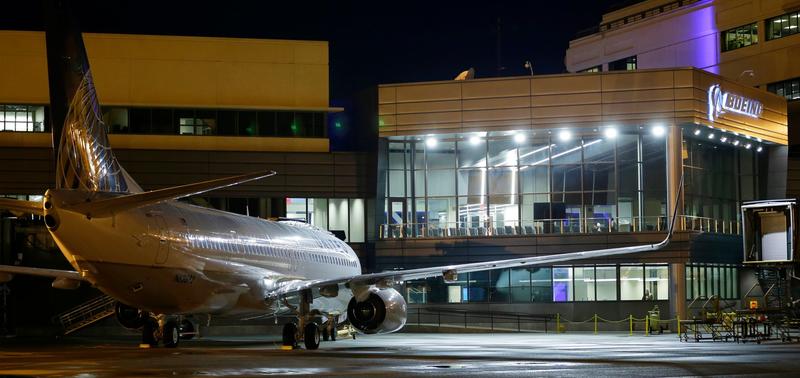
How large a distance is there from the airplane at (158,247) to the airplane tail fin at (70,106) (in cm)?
2

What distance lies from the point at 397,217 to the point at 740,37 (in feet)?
105

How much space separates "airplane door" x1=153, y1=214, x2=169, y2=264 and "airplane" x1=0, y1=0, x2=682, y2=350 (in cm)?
2

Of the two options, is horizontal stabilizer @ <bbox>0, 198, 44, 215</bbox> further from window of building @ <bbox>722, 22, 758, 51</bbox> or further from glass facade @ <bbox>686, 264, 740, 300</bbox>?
window of building @ <bbox>722, 22, 758, 51</bbox>

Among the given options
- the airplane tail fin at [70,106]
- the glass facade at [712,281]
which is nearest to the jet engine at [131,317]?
the airplane tail fin at [70,106]

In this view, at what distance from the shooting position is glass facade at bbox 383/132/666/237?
52.0 metres

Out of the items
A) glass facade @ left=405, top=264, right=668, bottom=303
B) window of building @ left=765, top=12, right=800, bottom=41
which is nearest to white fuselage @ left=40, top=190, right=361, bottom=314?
glass facade @ left=405, top=264, right=668, bottom=303

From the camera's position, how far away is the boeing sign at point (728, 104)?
51.2 metres

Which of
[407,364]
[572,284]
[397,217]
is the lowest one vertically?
[572,284]

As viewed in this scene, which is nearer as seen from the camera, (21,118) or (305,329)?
(305,329)

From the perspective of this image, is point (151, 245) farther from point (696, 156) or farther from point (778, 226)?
point (696, 156)

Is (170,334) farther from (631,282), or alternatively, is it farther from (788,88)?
(788,88)

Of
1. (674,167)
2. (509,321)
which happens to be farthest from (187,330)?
(674,167)

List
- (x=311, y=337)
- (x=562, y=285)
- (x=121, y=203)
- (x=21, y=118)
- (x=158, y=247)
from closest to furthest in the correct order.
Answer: (x=121, y=203) < (x=158, y=247) < (x=311, y=337) < (x=21, y=118) < (x=562, y=285)

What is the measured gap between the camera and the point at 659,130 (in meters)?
51.6
